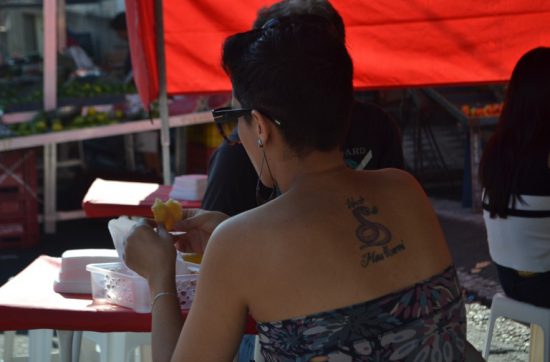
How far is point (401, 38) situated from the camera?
446 cm

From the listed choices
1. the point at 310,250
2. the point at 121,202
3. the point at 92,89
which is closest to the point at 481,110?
the point at 92,89

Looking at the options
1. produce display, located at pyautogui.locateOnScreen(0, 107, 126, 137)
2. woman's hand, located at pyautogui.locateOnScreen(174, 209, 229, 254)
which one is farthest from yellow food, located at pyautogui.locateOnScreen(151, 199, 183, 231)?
produce display, located at pyautogui.locateOnScreen(0, 107, 126, 137)

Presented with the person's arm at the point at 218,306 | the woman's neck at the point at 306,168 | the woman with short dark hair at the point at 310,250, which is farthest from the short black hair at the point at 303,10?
the person's arm at the point at 218,306

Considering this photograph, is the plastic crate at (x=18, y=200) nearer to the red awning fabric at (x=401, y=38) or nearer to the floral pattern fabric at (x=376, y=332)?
the red awning fabric at (x=401, y=38)

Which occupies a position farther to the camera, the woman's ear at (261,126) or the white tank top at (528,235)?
the white tank top at (528,235)

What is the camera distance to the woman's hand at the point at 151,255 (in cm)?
216

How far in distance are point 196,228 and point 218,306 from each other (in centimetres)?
82

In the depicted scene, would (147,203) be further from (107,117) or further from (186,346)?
(107,117)

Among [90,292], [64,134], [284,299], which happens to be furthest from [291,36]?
[64,134]

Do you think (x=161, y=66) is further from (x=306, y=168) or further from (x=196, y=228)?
(x=306, y=168)

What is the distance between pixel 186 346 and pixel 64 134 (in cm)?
618

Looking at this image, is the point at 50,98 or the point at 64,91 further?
the point at 64,91

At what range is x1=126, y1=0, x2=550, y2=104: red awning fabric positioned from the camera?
436 cm

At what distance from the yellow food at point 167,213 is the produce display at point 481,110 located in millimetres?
5863
